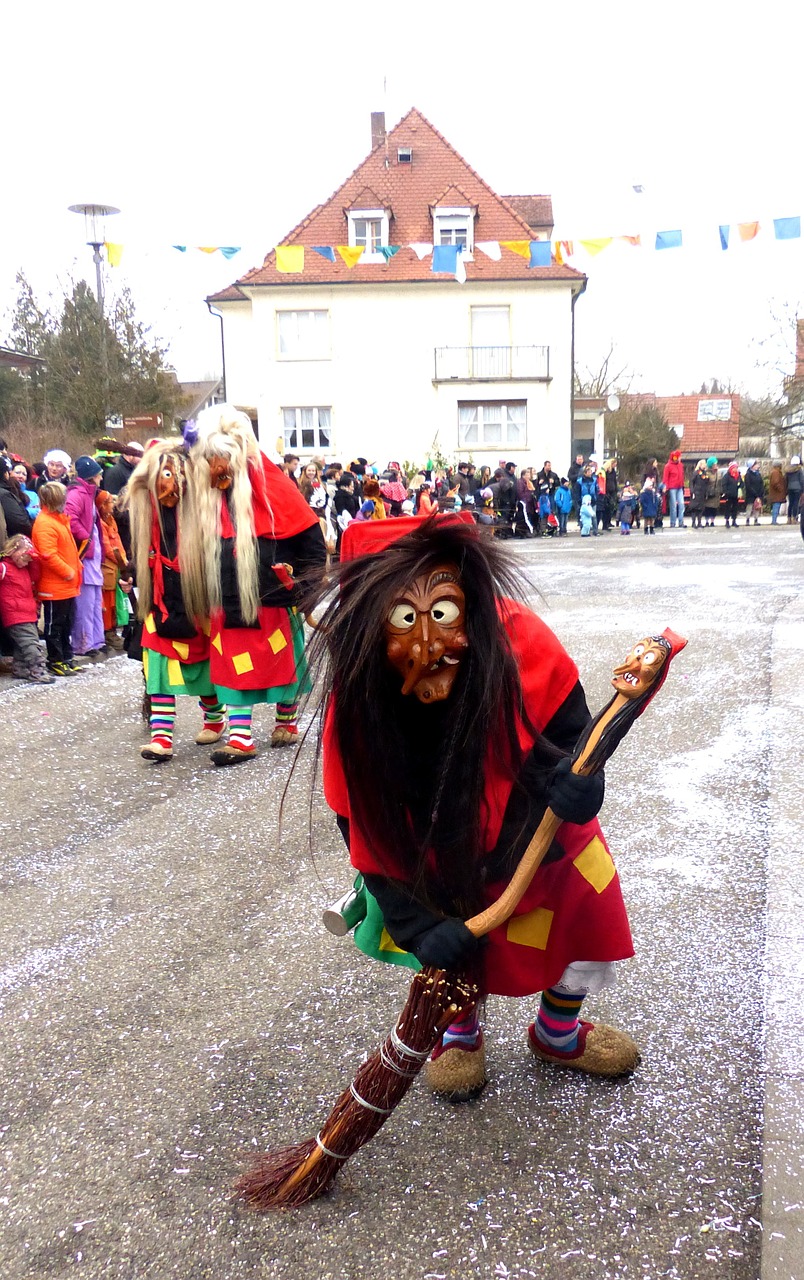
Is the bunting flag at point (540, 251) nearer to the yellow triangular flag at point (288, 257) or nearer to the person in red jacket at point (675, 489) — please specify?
the yellow triangular flag at point (288, 257)

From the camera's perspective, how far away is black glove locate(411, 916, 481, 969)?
2.02m

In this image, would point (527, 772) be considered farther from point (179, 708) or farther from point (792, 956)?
point (179, 708)

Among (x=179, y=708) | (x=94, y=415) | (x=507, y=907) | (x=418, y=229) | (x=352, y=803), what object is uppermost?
(x=418, y=229)

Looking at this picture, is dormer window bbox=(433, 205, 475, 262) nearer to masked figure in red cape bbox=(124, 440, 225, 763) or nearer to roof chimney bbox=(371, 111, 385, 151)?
roof chimney bbox=(371, 111, 385, 151)

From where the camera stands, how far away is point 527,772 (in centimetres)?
215

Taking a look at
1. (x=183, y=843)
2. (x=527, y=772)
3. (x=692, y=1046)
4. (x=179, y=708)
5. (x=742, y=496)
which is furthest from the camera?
(x=742, y=496)

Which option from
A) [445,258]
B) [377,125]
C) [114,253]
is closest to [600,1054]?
[114,253]

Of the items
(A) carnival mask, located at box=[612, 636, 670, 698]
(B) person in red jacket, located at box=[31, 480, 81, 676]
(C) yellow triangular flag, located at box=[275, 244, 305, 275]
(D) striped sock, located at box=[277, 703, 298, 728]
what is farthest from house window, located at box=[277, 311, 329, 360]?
(A) carnival mask, located at box=[612, 636, 670, 698]

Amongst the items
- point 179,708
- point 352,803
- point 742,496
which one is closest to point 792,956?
point 352,803

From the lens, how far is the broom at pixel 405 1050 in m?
2.04

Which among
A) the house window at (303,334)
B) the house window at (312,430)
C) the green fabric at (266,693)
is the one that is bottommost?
the green fabric at (266,693)

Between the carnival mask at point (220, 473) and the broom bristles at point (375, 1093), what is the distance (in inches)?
144

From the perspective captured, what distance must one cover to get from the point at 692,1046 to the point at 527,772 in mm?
987

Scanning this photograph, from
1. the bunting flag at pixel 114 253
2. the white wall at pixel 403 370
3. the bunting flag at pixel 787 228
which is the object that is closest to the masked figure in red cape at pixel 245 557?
the bunting flag at pixel 114 253
